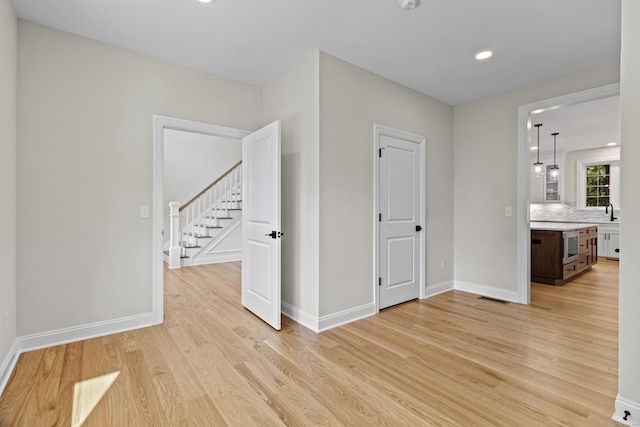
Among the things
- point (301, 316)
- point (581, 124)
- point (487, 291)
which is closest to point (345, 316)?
point (301, 316)

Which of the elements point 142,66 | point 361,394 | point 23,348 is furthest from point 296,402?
point 142,66

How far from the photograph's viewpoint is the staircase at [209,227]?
21.4ft

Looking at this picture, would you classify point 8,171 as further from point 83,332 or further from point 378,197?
point 378,197

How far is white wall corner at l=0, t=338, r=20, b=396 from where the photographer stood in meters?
2.09

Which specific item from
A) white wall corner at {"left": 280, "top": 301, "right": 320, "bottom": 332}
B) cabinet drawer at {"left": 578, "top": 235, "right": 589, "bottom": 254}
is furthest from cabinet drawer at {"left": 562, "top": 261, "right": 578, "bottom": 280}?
white wall corner at {"left": 280, "top": 301, "right": 320, "bottom": 332}

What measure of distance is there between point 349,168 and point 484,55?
169 cm

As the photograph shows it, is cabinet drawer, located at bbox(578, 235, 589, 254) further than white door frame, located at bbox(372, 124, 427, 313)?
Yes

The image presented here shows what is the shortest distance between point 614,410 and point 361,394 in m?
1.43

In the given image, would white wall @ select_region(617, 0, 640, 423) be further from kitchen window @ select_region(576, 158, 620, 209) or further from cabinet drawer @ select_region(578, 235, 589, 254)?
kitchen window @ select_region(576, 158, 620, 209)

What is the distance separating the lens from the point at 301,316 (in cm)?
324

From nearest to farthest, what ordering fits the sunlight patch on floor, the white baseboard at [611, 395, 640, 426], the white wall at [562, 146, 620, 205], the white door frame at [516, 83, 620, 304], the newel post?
1. the white baseboard at [611, 395, 640, 426]
2. the sunlight patch on floor
3. the white door frame at [516, 83, 620, 304]
4. the newel post
5. the white wall at [562, 146, 620, 205]

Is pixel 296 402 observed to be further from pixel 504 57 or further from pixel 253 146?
pixel 504 57

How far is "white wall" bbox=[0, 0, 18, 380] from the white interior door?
3.16m

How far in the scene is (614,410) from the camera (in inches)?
72.2
